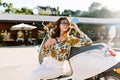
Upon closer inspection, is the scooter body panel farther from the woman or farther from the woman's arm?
the woman's arm

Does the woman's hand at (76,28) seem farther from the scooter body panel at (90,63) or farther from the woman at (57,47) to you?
the scooter body panel at (90,63)

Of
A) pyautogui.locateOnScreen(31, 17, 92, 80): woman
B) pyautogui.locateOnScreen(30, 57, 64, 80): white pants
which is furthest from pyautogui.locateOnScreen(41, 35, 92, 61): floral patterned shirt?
pyautogui.locateOnScreen(30, 57, 64, 80): white pants

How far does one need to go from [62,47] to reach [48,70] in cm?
50

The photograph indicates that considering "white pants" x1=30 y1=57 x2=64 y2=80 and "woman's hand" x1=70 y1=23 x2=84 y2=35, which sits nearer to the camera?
"white pants" x1=30 y1=57 x2=64 y2=80

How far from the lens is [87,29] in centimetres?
3566

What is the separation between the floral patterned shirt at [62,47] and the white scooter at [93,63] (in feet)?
0.54

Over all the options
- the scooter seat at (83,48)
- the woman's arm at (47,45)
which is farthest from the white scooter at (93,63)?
the woman's arm at (47,45)

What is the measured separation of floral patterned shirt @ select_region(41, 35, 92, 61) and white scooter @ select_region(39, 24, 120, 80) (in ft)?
0.54

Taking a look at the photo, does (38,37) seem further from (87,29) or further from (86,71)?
(86,71)

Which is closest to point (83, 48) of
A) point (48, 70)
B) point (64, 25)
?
point (64, 25)

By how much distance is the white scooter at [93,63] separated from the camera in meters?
4.82

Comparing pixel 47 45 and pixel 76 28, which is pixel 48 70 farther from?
pixel 76 28

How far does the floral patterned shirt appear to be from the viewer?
5.04 m

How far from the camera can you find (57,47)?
5172 mm
